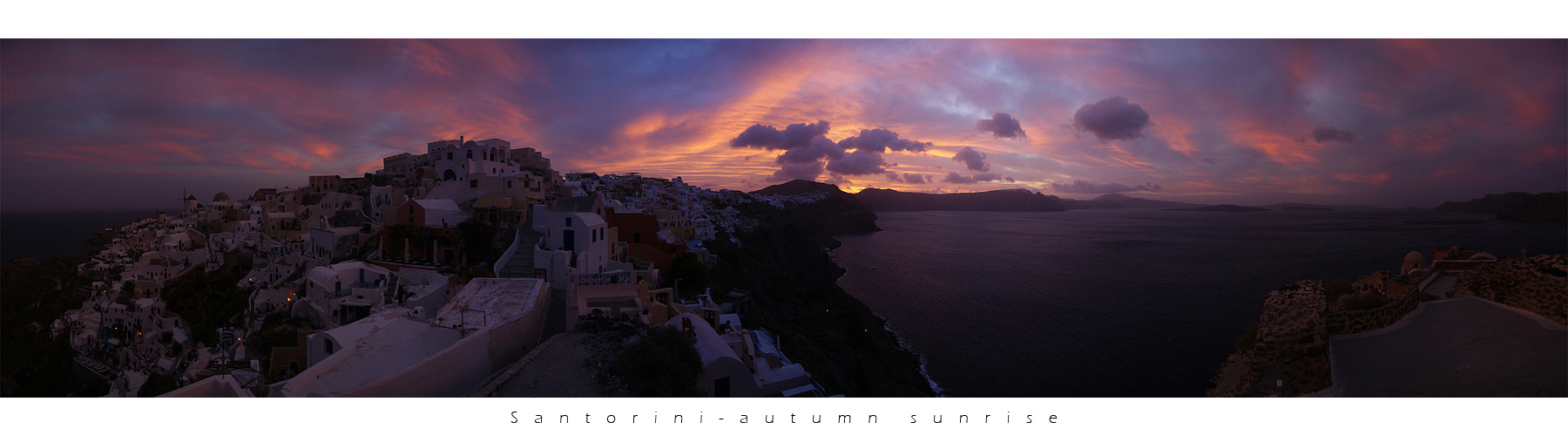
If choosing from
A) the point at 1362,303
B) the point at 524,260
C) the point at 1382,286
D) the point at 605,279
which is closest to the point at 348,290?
the point at 524,260

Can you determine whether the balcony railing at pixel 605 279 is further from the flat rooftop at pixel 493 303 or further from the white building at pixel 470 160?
the white building at pixel 470 160

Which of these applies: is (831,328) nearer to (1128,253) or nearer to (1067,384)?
(1067,384)

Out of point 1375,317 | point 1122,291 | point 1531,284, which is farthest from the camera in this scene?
point 1122,291

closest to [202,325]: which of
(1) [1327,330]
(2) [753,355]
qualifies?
(2) [753,355]

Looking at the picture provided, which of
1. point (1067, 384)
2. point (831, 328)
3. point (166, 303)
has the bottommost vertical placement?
point (1067, 384)

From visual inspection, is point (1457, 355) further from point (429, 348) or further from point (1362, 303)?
point (429, 348)

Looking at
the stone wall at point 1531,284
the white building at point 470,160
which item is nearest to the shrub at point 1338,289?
the stone wall at point 1531,284

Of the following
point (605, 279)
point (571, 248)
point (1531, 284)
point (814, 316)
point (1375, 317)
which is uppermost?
point (571, 248)
